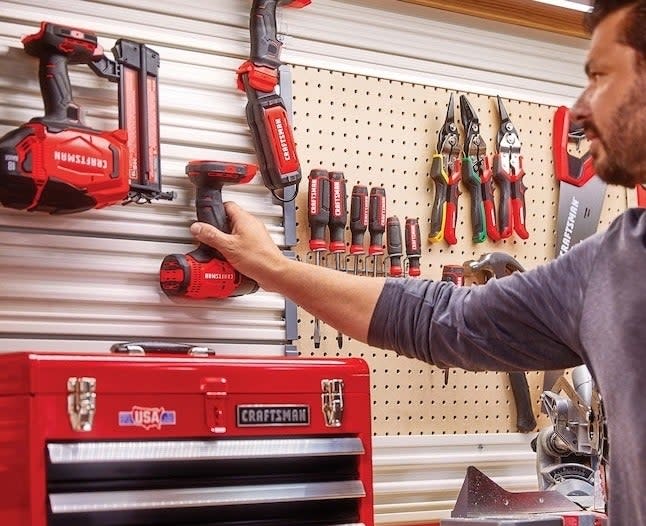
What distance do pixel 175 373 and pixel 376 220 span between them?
946mm

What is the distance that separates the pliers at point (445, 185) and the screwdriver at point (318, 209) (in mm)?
391

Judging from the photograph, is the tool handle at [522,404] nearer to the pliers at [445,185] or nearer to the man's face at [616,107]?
the pliers at [445,185]

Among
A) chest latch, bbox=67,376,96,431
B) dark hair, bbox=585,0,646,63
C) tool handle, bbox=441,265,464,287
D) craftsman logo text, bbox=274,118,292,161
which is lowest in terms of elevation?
chest latch, bbox=67,376,96,431

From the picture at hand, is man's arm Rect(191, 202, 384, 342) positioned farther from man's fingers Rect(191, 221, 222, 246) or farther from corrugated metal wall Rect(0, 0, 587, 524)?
corrugated metal wall Rect(0, 0, 587, 524)

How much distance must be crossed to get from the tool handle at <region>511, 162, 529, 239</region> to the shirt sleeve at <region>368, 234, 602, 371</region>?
1178 mm

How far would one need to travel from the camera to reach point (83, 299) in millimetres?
2342

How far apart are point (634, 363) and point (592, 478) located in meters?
1.17

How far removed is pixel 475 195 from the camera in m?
3.03

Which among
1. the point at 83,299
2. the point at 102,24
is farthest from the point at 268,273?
the point at 102,24

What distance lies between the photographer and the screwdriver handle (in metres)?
2.68

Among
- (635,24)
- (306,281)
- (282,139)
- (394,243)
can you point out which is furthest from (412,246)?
(635,24)

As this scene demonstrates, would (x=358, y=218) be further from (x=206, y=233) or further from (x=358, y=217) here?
(x=206, y=233)

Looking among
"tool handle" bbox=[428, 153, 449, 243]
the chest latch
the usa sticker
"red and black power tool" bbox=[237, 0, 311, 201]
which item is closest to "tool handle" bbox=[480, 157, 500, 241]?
"tool handle" bbox=[428, 153, 449, 243]

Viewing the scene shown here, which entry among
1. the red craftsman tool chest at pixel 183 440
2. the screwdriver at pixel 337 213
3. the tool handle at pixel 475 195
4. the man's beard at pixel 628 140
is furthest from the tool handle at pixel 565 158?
the man's beard at pixel 628 140
